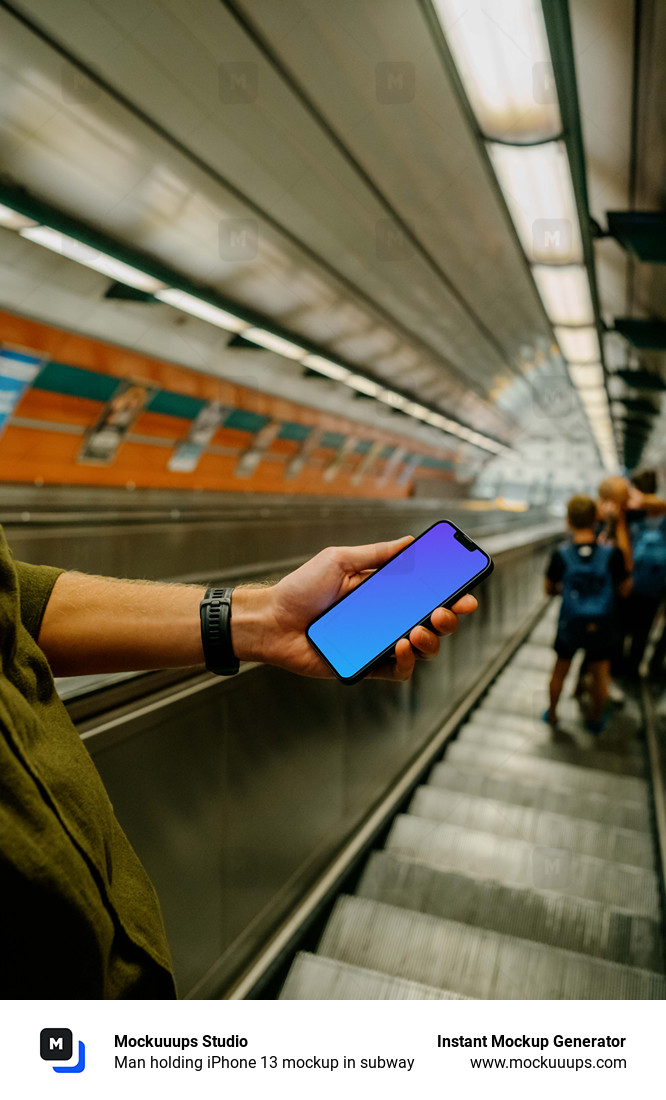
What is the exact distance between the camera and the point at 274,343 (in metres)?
9.59

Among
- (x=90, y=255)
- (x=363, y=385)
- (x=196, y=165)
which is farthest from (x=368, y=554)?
(x=363, y=385)

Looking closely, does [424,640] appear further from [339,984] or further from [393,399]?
[393,399]

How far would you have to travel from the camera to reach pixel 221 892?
2.00 metres

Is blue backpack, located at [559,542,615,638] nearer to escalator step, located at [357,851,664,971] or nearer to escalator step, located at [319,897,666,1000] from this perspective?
escalator step, located at [357,851,664,971]

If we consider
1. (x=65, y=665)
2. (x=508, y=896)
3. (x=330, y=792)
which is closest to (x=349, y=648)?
(x=65, y=665)

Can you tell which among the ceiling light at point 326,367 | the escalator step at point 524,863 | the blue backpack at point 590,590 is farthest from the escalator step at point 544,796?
the ceiling light at point 326,367

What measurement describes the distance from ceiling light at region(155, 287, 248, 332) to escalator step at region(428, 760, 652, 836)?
5249 millimetres

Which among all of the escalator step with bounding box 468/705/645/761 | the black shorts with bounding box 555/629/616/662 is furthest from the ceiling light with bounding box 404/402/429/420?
the black shorts with bounding box 555/629/616/662

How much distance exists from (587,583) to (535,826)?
1547 mm

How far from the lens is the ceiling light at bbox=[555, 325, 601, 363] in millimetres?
8148

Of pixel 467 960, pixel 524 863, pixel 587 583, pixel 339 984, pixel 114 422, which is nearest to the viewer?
pixel 339 984

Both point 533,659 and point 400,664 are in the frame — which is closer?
point 400,664

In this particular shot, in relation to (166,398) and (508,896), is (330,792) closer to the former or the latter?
(508,896)

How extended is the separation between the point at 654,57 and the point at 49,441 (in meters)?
8.03
